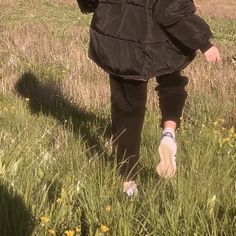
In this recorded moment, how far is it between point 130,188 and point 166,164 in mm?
232

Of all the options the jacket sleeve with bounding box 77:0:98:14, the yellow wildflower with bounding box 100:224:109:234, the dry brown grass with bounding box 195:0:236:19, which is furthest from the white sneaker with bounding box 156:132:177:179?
the dry brown grass with bounding box 195:0:236:19

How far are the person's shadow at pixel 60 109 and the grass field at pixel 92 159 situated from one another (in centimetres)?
1

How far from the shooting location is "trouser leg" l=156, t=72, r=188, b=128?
327 cm

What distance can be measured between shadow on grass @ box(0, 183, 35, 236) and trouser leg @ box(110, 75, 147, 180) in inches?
34.8

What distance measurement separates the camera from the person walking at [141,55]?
2988mm

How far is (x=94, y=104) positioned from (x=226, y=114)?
1266 mm

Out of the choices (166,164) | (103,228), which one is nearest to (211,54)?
(166,164)

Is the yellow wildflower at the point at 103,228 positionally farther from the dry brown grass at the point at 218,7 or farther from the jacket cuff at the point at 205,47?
the dry brown grass at the point at 218,7

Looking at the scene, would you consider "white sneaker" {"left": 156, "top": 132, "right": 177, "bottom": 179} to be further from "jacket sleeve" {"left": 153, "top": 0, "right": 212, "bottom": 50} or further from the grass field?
"jacket sleeve" {"left": 153, "top": 0, "right": 212, "bottom": 50}

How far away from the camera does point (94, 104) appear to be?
5.14 m

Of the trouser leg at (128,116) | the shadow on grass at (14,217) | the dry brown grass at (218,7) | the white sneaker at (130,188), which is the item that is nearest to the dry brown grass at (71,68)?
the trouser leg at (128,116)

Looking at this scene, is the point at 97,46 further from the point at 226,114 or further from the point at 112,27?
the point at 226,114

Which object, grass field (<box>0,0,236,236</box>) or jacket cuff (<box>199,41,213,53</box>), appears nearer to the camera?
grass field (<box>0,0,236,236</box>)

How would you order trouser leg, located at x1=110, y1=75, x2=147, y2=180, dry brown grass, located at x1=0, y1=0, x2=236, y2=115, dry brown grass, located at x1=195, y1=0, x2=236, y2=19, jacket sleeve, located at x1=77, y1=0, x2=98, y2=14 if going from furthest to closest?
dry brown grass, located at x1=195, y1=0, x2=236, y2=19
dry brown grass, located at x1=0, y1=0, x2=236, y2=115
jacket sleeve, located at x1=77, y1=0, x2=98, y2=14
trouser leg, located at x1=110, y1=75, x2=147, y2=180
